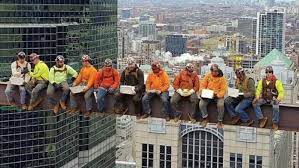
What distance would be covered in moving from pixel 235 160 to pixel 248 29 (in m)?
81.7

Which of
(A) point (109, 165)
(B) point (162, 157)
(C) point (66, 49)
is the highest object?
(C) point (66, 49)

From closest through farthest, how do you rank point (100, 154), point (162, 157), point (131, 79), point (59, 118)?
point (131, 79) → point (162, 157) → point (59, 118) → point (100, 154)

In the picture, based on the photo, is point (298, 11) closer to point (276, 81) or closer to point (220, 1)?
point (220, 1)

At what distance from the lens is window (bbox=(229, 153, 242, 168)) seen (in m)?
24.4

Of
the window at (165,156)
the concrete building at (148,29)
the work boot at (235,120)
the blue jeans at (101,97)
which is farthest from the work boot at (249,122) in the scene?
the concrete building at (148,29)

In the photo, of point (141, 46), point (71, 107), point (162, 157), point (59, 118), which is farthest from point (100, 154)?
point (141, 46)

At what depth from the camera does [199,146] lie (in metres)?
25.4

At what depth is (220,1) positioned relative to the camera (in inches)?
4862

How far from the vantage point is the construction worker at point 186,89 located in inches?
321

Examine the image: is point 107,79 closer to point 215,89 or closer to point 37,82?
point 37,82

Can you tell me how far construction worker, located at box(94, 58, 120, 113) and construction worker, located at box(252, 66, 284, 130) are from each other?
201 cm

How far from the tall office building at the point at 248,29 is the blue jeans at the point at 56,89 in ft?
290

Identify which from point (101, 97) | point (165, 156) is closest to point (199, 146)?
point (165, 156)

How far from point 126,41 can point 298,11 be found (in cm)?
4215
